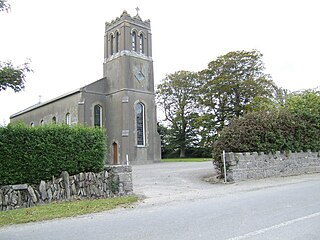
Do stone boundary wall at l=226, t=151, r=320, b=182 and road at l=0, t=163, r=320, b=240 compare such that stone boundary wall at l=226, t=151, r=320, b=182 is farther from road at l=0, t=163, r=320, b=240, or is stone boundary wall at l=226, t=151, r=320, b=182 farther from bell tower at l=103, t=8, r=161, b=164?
bell tower at l=103, t=8, r=161, b=164

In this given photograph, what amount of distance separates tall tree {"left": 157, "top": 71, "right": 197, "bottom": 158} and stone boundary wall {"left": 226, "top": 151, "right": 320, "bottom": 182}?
30.3 meters

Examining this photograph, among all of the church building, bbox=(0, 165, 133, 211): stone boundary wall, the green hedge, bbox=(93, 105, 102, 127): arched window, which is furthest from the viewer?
bbox=(93, 105, 102, 127): arched window

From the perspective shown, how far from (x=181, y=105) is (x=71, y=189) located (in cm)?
4000

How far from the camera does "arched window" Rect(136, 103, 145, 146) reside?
111 feet

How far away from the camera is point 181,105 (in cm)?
4969

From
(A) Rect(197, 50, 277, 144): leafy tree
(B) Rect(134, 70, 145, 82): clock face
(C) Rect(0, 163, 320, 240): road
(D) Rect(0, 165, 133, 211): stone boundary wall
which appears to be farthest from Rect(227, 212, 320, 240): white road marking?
(A) Rect(197, 50, 277, 144): leafy tree

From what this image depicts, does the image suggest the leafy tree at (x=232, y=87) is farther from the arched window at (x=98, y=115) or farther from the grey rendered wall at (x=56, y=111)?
the grey rendered wall at (x=56, y=111)

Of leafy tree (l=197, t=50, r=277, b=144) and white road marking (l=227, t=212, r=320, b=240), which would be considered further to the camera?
leafy tree (l=197, t=50, r=277, b=144)

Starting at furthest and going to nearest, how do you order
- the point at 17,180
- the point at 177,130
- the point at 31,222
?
the point at 177,130 → the point at 17,180 → the point at 31,222

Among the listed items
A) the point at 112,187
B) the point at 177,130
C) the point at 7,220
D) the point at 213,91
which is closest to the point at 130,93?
the point at 213,91

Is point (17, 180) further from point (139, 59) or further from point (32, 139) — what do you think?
point (139, 59)

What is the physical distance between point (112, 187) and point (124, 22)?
26780 millimetres

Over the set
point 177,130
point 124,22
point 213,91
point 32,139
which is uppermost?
point 124,22

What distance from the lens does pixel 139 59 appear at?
34969 mm
